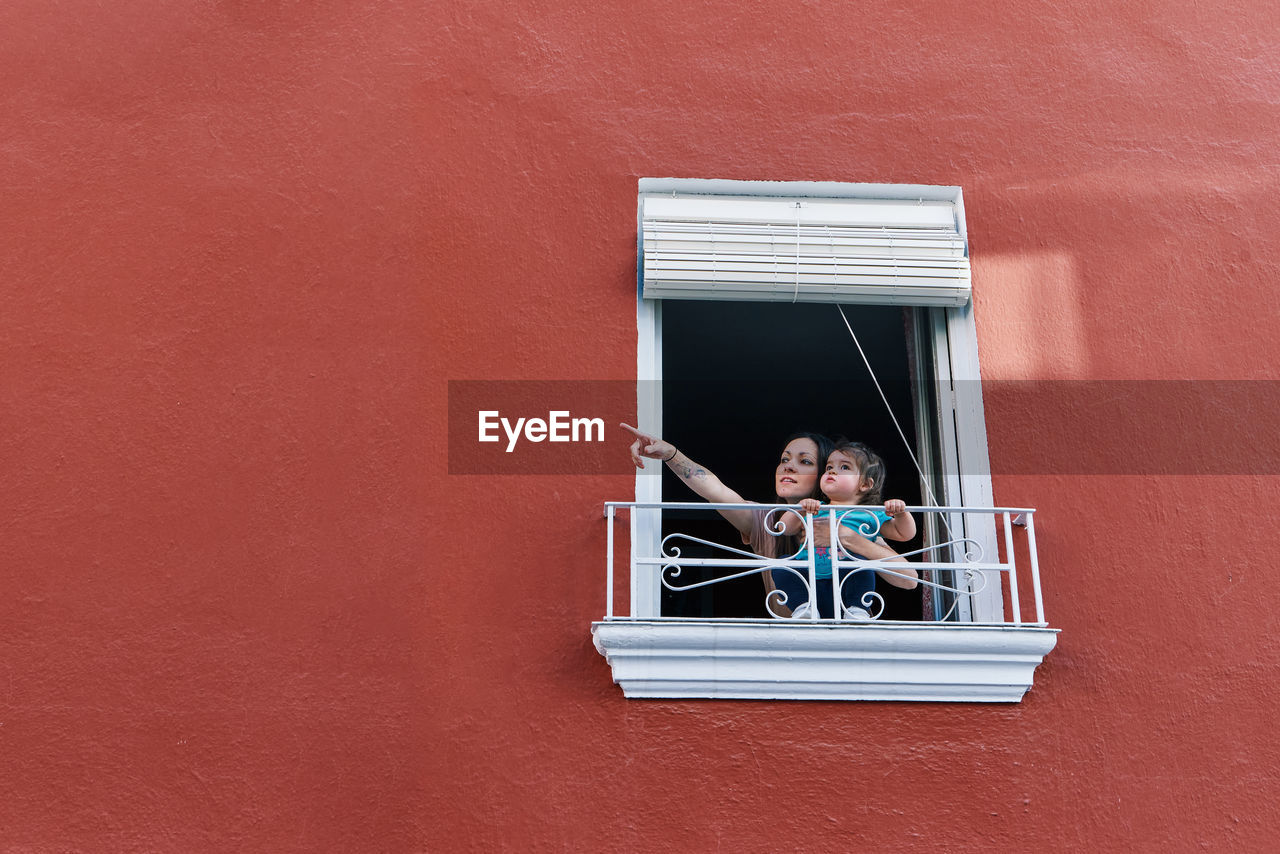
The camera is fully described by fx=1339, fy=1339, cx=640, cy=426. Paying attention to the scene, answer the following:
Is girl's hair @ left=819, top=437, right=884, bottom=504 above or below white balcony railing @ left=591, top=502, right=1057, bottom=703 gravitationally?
above

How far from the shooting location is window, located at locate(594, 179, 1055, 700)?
4230 mm

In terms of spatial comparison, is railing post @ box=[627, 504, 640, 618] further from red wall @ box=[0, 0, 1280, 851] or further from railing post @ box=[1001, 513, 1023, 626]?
railing post @ box=[1001, 513, 1023, 626]

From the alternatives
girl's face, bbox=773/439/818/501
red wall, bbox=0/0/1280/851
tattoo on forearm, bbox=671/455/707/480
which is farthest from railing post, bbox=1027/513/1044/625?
tattoo on forearm, bbox=671/455/707/480

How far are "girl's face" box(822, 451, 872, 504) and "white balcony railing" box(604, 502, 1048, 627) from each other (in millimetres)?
122

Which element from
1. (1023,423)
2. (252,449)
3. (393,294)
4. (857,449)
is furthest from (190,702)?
(1023,423)

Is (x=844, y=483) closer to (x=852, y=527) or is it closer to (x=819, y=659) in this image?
(x=852, y=527)

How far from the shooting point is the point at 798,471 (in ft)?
15.8

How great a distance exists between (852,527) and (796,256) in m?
1.02

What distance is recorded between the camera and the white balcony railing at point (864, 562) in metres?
4.21

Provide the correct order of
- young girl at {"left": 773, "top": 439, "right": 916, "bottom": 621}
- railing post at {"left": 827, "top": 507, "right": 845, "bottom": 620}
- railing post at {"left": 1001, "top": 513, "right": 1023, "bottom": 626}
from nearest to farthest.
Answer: railing post at {"left": 827, "top": 507, "right": 845, "bottom": 620}, railing post at {"left": 1001, "top": 513, "right": 1023, "bottom": 626}, young girl at {"left": 773, "top": 439, "right": 916, "bottom": 621}

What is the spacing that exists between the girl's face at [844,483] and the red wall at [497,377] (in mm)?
535

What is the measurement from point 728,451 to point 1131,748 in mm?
4375

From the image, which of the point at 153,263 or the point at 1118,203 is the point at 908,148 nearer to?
the point at 1118,203

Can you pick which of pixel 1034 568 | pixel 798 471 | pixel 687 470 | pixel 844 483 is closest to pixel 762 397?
pixel 798 471
